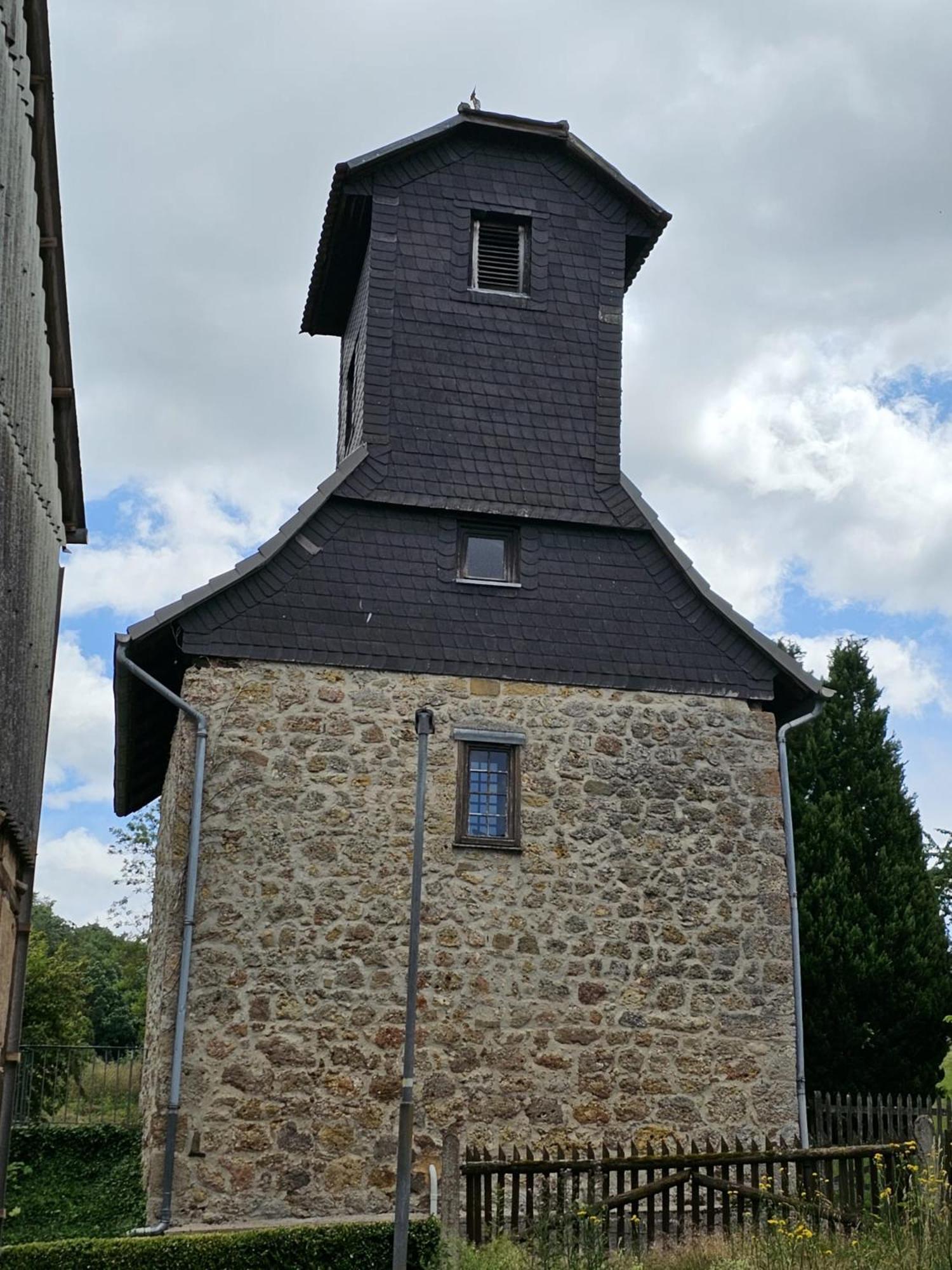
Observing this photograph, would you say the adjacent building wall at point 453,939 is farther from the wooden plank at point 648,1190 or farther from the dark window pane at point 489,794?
the wooden plank at point 648,1190

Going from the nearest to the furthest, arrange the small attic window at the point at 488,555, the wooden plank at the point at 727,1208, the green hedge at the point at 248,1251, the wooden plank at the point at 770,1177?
the green hedge at the point at 248,1251 → the wooden plank at the point at 727,1208 → the wooden plank at the point at 770,1177 → the small attic window at the point at 488,555

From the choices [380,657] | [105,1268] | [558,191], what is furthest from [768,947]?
[558,191]

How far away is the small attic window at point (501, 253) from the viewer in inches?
619

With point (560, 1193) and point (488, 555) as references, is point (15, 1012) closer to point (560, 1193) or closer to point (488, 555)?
point (560, 1193)

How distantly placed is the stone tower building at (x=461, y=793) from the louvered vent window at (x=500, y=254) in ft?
0.61

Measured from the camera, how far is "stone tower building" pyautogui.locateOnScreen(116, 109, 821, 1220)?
41.1ft

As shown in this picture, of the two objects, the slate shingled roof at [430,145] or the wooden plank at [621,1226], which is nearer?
the wooden plank at [621,1226]

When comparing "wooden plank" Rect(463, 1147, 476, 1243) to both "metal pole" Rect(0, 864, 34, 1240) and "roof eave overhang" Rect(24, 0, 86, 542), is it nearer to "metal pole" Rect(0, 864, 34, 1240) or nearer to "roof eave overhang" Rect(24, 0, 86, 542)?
"metal pole" Rect(0, 864, 34, 1240)

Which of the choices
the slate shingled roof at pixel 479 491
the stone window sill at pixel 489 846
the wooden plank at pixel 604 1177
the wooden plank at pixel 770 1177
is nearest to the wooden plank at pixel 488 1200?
the wooden plank at pixel 604 1177

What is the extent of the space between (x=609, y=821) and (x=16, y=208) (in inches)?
291

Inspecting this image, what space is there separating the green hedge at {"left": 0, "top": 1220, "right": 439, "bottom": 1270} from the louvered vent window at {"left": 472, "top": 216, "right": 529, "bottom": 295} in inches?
378

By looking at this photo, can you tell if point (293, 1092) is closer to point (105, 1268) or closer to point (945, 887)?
point (105, 1268)

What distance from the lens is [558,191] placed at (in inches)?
632

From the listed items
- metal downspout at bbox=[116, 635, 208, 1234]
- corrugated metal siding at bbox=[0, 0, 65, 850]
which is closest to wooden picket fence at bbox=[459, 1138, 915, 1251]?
metal downspout at bbox=[116, 635, 208, 1234]
